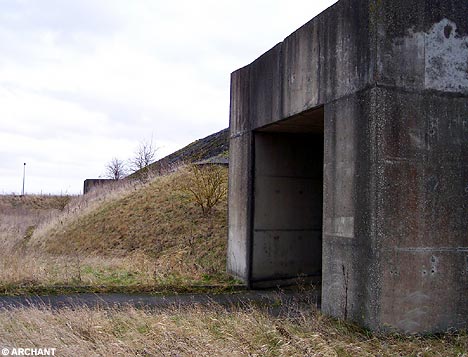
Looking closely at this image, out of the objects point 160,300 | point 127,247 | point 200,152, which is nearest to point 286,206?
point 160,300

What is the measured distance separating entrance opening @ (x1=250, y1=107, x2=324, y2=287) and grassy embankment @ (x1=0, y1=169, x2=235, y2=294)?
0.98 m

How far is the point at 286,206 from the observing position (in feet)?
33.2

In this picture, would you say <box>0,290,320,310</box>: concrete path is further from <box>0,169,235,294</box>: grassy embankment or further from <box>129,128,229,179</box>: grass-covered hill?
<box>129,128,229,179</box>: grass-covered hill

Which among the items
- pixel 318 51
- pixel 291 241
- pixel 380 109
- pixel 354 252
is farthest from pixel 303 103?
pixel 291 241

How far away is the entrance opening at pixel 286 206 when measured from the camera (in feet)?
32.4

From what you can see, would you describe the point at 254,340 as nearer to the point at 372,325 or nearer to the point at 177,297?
the point at 372,325

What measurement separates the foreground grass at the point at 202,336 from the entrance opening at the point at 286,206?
3.20m

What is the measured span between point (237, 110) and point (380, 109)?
4712 mm

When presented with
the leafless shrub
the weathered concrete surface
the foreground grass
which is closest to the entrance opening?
the weathered concrete surface

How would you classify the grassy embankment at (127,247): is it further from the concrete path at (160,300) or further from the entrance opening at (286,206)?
the entrance opening at (286,206)

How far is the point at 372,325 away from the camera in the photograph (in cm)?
607

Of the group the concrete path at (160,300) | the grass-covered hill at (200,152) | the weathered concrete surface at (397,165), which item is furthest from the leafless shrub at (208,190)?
the weathered concrete surface at (397,165)

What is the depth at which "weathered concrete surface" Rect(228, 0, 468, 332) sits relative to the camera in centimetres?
615

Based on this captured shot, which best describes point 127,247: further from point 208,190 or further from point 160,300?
point 160,300
